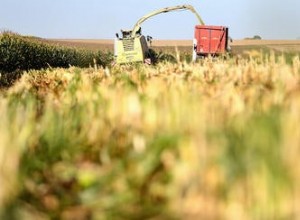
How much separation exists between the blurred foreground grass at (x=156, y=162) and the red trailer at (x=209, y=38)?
18509 mm

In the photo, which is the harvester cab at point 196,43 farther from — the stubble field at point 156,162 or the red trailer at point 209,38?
the stubble field at point 156,162

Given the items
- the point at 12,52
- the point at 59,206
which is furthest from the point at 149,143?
the point at 12,52

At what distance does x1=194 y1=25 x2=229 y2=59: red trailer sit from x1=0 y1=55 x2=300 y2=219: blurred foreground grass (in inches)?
729

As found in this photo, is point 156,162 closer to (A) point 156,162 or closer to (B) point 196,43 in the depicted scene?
(A) point 156,162

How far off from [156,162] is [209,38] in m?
19.5

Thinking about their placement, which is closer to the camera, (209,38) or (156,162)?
(156,162)

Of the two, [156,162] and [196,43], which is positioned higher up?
[156,162]

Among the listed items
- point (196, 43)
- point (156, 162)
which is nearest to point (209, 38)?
point (196, 43)

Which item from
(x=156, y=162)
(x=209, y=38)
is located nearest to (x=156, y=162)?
(x=156, y=162)

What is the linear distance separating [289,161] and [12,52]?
23.7 m

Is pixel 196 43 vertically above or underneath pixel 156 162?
underneath

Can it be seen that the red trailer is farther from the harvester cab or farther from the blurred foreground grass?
the blurred foreground grass

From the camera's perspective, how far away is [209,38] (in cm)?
2067

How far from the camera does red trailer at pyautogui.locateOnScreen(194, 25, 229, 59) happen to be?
20.6 meters
